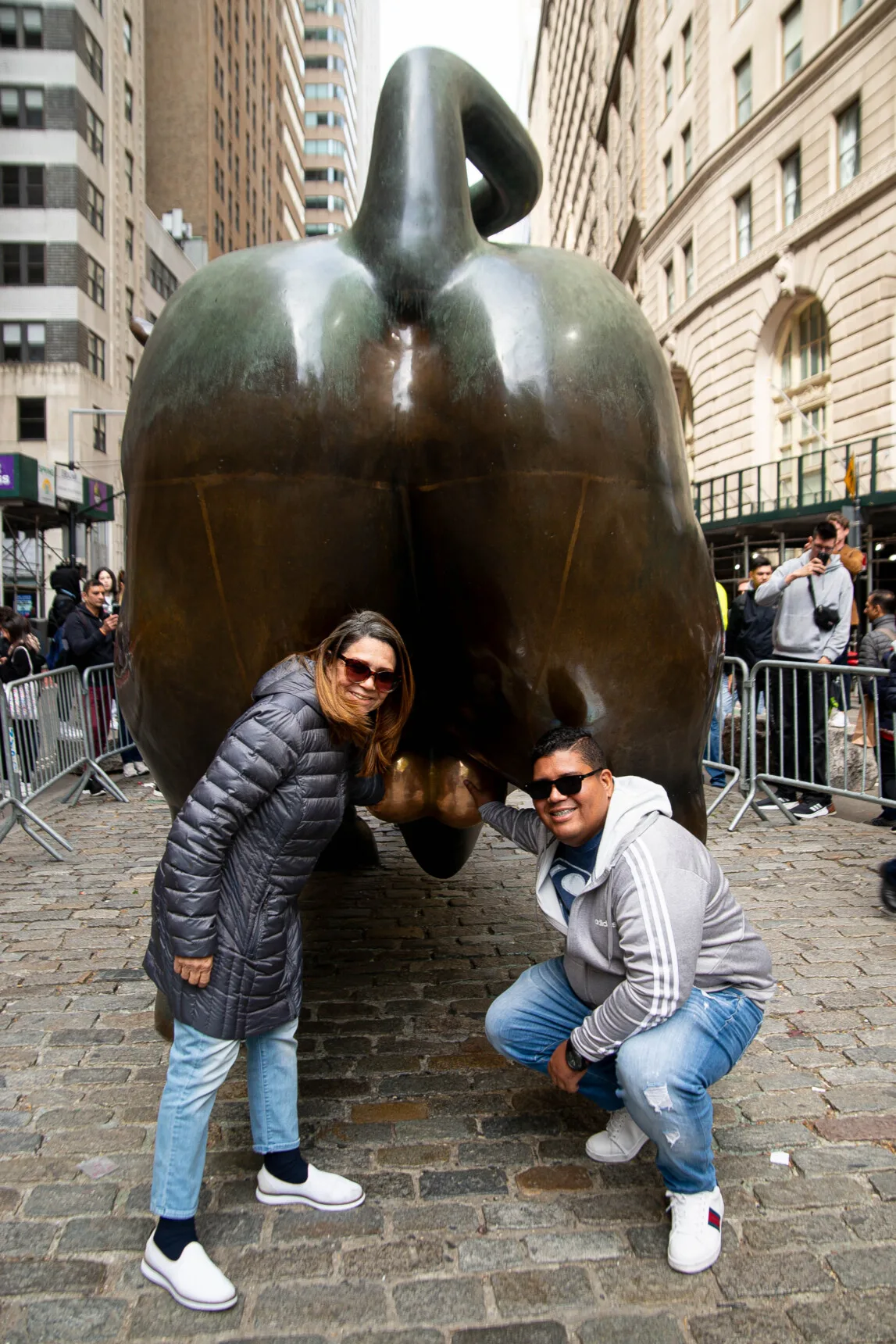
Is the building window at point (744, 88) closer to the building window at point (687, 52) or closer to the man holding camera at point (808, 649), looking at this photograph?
the building window at point (687, 52)

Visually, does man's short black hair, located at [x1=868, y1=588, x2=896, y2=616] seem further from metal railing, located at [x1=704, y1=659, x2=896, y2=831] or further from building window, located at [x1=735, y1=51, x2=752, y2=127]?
building window, located at [x1=735, y1=51, x2=752, y2=127]

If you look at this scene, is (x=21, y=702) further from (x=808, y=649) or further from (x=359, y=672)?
(x=808, y=649)

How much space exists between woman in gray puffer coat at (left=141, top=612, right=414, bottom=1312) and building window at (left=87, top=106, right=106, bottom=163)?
1653 inches

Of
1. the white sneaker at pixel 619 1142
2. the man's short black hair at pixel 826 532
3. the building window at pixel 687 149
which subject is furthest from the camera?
the building window at pixel 687 149

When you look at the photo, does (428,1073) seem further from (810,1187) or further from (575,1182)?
(810,1187)

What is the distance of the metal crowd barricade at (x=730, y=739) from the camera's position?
7.17m

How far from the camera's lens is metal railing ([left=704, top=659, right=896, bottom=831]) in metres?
6.36

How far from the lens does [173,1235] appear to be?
214 cm

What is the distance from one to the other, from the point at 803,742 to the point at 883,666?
1008 millimetres

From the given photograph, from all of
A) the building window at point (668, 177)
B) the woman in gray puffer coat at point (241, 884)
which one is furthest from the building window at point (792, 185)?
the woman in gray puffer coat at point (241, 884)

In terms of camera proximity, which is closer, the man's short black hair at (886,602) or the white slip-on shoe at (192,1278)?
the white slip-on shoe at (192,1278)

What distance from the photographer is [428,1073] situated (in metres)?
3.10

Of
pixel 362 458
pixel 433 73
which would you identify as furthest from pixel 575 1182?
pixel 433 73

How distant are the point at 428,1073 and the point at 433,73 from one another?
2806mm
